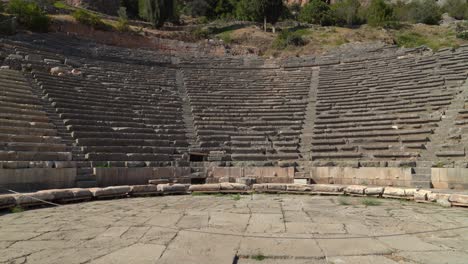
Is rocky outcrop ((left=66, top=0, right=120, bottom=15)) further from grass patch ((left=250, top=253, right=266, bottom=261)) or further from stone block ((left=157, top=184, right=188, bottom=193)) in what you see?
grass patch ((left=250, top=253, right=266, bottom=261))

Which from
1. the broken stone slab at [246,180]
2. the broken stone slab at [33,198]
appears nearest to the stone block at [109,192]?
the broken stone slab at [33,198]

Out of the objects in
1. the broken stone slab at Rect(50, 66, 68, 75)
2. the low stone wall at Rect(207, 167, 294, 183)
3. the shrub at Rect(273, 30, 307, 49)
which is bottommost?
the low stone wall at Rect(207, 167, 294, 183)

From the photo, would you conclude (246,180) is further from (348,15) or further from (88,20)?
(348,15)

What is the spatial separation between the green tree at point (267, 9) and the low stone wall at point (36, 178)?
80.2 feet

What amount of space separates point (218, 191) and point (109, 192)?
9.18ft

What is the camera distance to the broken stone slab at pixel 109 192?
338 inches

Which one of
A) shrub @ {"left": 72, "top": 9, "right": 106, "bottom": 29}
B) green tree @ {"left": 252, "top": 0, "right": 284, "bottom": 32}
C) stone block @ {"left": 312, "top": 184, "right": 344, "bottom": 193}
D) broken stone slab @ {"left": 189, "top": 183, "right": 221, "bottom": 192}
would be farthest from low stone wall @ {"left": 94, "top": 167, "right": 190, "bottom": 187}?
green tree @ {"left": 252, "top": 0, "right": 284, "bottom": 32}

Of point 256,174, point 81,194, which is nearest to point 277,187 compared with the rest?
point 256,174

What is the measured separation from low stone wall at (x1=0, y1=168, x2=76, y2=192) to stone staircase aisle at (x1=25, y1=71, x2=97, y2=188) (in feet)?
0.95

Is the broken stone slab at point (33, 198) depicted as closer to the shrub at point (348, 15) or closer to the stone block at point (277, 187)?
the stone block at point (277, 187)

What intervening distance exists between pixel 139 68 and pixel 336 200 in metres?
13.6

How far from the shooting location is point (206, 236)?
4.73m

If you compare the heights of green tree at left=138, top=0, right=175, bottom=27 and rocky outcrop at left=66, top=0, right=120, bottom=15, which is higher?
rocky outcrop at left=66, top=0, right=120, bottom=15

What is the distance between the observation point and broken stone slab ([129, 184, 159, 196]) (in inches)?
366
